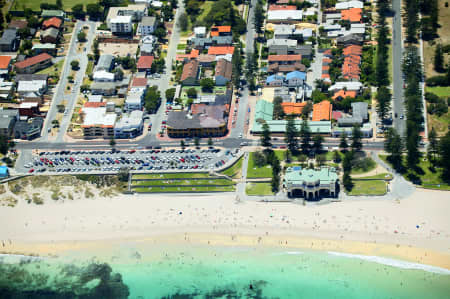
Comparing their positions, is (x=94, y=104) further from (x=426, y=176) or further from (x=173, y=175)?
(x=426, y=176)

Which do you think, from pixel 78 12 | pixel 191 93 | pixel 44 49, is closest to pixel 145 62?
pixel 191 93

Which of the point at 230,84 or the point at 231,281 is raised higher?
the point at 230,84

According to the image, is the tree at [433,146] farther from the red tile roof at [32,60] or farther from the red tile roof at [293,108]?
the red tile roof at [32,60]

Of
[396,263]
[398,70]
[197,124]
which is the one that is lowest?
[396,263]

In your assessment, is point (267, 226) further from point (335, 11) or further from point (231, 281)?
point (335, 11)

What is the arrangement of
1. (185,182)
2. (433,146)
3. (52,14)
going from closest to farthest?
(433,146), (185,182), (52,14)

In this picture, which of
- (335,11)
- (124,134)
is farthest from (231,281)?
(335,11)
